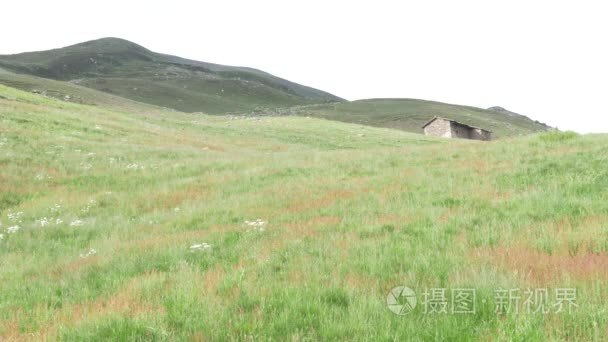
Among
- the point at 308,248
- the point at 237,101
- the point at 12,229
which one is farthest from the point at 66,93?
the point at 308,248

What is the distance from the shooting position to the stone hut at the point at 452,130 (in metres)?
76.7

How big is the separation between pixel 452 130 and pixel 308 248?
74.2 metres

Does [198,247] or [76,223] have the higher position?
[198,247]

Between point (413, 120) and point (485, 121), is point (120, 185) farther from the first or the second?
point (485, 121)

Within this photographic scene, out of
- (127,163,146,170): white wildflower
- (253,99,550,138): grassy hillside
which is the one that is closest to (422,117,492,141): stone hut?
(253,99,550,138): grassy hillside

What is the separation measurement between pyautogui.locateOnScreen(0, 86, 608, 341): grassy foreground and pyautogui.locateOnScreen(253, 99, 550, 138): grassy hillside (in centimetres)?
9886

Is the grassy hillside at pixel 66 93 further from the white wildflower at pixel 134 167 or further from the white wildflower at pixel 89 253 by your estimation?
the white wildflower at pixel 89 253

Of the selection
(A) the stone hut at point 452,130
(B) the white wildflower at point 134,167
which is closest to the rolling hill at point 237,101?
(A) the stone hut at point 452,130

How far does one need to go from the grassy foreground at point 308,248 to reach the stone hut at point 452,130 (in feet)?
195

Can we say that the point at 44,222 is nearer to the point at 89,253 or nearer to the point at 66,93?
the point at 89,253

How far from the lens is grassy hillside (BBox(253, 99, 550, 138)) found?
397 feet

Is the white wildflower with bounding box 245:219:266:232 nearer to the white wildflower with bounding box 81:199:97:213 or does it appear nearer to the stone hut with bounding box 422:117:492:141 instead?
the white wildflower with bounding box 81:199:97:213

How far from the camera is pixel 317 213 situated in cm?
1073

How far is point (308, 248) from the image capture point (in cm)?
765
